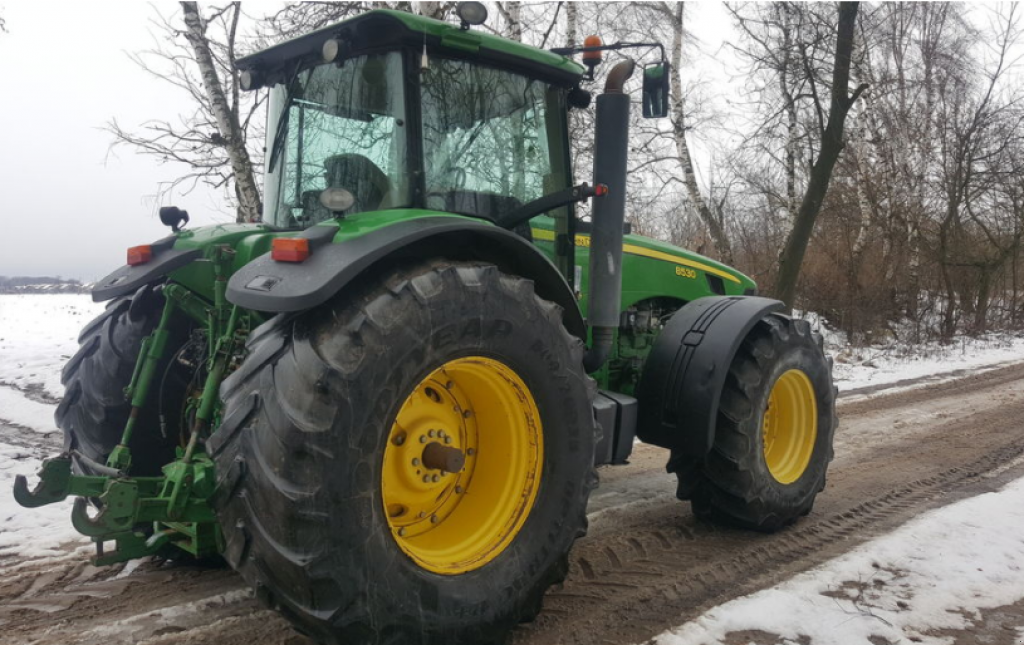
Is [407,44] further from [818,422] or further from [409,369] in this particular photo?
[818,422]

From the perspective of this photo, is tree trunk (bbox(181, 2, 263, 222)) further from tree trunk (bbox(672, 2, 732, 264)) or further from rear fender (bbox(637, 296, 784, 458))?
tree trunk (bbox(672, 2, 732, 264))

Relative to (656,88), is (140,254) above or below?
below

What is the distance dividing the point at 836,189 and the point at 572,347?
16690 millimetres

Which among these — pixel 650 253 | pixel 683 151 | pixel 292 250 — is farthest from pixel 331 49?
pixel 683 151

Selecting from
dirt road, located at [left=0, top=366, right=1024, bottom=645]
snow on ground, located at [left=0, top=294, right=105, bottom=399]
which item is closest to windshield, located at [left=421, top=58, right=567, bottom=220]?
dirt road, located at [left=0, top=366, right=1024, bottom=645]

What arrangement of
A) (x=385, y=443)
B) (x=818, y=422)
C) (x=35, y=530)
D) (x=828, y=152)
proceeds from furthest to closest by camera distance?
(x=828, y=152), (x=818, y=422), (x=35, y=530), (x=385, y=443)

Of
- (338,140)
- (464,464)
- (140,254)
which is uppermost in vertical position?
(338,140)

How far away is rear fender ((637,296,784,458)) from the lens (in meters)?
3.72

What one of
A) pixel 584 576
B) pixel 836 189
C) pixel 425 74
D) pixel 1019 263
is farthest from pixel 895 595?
pixel 1019 263

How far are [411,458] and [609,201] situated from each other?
156 centimetres

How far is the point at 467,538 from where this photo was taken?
274cm

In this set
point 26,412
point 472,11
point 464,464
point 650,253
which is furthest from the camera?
point 26,412

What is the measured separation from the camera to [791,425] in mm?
4406

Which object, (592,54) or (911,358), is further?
(911,358)
